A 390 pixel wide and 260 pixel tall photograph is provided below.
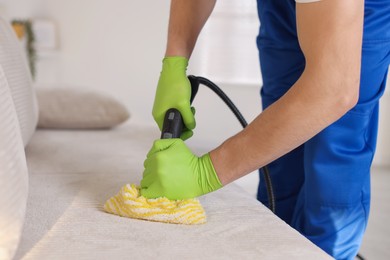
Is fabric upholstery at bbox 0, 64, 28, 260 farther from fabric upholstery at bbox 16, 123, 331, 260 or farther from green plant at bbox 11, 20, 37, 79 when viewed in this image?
green plant at bbox 11, 20, 37, 79

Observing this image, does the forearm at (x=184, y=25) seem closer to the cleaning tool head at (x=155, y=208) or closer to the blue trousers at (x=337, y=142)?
the blue trousers at (x=337, y=142)

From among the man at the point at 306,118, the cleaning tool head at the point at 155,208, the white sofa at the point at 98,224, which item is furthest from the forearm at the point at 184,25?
the cleaning tool head at the point at 155,208

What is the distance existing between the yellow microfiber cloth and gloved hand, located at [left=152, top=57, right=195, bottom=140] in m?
0.28

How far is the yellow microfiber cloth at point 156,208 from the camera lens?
3.44 feet

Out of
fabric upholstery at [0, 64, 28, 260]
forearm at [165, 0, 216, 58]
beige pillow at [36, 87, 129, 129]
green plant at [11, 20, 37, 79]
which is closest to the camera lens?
fabric upholstery at [0, 64, 28, 260]

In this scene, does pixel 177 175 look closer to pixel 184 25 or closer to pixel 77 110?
pixel 184 25

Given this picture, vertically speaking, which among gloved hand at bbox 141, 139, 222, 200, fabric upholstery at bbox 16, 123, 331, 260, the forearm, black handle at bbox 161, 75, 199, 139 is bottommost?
fabric upholstery at bbox 16, 123, 331, 260

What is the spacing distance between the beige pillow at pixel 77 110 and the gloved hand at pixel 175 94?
69 cm

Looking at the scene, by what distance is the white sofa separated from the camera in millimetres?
890

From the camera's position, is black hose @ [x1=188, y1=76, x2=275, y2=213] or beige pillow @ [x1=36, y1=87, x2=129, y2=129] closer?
black hose @ [x1=188, y1=76, x2=275, y2=213]

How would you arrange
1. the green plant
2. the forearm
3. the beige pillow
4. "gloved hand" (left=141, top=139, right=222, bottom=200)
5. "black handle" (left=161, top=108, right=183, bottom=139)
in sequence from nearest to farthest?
"gloved hand" (left=141, top=139, right=222, bottom=200)
"black handle" (left=161, top=108, right=183, bottom=139)
the forearm
the beige pillow
the green plant

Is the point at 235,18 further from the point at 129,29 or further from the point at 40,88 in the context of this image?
the point at 40,88

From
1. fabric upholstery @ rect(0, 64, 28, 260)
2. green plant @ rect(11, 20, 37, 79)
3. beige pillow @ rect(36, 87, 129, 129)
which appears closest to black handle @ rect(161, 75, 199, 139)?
fabric upholstery @ rect(0, 64, 28, 260)

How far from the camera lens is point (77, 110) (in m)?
2.05
